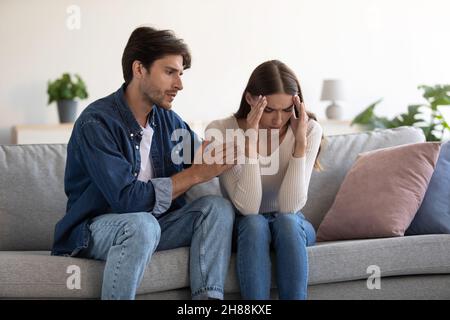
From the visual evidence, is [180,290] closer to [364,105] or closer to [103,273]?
[103,273]

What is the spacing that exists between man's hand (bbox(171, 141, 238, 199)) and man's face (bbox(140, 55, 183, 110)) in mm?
211

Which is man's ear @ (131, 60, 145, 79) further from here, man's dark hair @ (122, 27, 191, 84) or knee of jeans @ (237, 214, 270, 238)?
knee of jeans @ (237, 214, 270, 238)

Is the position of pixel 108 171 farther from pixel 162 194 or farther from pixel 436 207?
pixel 436 207

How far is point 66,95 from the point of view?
563 centimetres

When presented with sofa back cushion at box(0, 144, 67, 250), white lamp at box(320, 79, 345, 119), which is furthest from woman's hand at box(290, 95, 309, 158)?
white lamp at box(320, 79, 345, 119)

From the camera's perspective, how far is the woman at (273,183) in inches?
85.3

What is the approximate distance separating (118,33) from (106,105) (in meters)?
3.76

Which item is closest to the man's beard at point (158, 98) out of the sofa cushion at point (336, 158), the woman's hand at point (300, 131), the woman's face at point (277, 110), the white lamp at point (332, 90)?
the woman's face at point (277, 110)

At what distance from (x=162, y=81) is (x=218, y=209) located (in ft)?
1.58

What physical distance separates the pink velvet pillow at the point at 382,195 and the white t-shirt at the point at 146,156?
74 cm

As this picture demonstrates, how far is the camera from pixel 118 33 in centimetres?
598

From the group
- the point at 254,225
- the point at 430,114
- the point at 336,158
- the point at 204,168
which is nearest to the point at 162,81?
the point at 204,168

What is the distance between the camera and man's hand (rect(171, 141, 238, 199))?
2.27 meters
